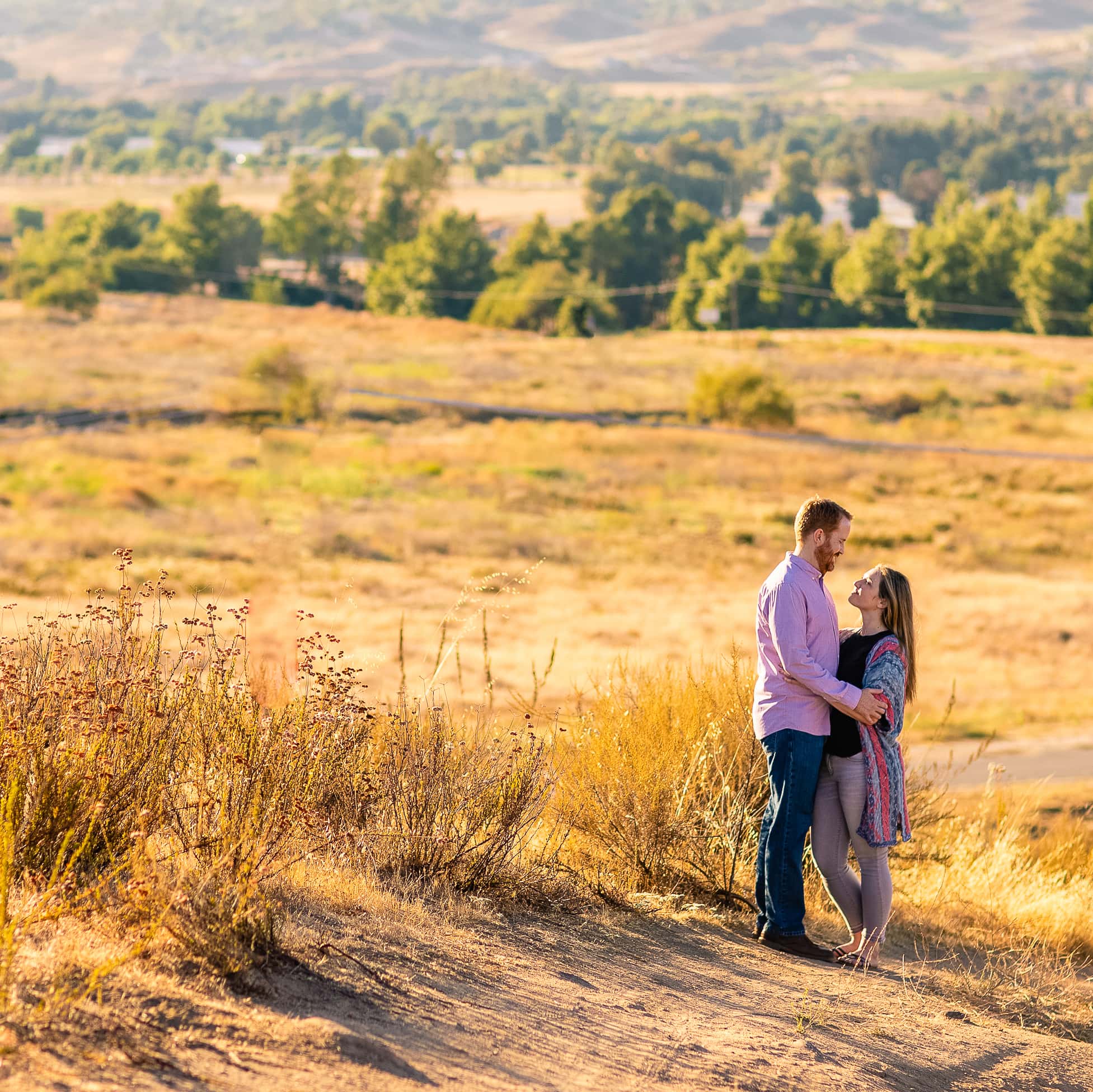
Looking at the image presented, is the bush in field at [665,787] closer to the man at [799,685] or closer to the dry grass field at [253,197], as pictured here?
the man at [799,685]

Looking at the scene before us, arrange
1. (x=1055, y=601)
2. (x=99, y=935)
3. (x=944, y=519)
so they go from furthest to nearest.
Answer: (x=944, y=519) < (x=1055, y=601) < (x=99, y=935)

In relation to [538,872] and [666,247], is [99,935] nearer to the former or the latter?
[538,872]

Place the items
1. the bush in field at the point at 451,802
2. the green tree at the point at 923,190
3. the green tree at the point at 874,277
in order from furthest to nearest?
the green tree at the point at 923,190 < the green tree at the point at 874,277 < the bush in field at the point at 451,802

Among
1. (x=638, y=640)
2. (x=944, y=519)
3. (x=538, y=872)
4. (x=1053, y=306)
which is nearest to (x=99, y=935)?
(x=538, y=872)

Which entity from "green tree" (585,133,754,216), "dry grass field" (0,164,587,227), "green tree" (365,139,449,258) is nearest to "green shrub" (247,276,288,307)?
"green tree" (365,139,449,258)

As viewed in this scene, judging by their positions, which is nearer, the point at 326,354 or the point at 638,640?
the point at 638,640

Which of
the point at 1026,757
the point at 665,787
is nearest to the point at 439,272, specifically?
the point at 1026,757

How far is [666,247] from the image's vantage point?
307ft

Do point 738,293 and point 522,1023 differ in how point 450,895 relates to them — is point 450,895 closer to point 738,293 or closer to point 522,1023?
point 522,1023

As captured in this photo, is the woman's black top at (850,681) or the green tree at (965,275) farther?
the green tree at (965,275)

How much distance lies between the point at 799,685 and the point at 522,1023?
166 cm

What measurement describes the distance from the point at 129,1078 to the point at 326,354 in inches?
2381

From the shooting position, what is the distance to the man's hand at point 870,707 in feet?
15.7

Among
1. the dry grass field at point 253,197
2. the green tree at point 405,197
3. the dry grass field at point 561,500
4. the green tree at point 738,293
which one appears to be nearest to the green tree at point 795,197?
the dry grass field at point 253,197
